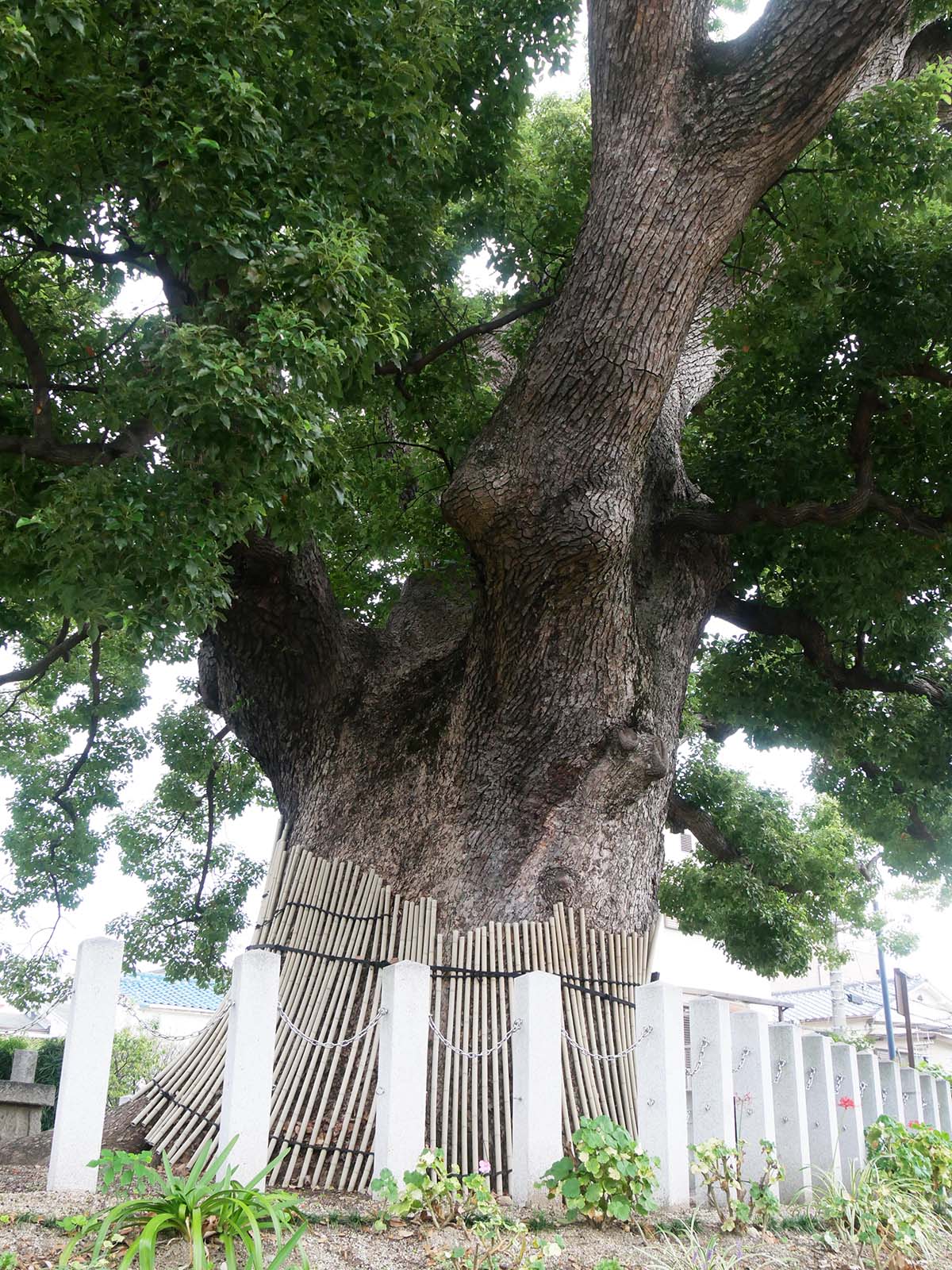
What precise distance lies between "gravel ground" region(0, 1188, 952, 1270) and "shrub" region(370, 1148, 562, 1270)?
7 cm

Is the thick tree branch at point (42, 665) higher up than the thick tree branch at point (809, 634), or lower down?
lower down

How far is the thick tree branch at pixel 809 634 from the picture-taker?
9578 millimetres

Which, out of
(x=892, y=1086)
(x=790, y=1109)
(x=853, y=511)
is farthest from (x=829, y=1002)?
(x=790, y=1109)

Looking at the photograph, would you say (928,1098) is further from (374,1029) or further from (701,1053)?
(374,1029)

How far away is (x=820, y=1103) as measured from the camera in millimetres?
5816

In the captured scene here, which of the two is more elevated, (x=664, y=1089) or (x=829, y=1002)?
(x=829, y=1002)

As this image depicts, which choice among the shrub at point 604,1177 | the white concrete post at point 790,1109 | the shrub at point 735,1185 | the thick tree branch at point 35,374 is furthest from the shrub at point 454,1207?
the thick tree branch at point 35,374

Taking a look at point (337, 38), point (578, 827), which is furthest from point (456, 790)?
point (337, 38)

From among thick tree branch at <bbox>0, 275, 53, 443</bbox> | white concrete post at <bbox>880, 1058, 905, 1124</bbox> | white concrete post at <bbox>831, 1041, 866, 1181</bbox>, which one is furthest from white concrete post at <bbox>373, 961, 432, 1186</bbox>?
white concrete post at <bbox>880, 1058, 905, 1124</bbox>

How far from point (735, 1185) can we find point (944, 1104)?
→ 5306 millimetres

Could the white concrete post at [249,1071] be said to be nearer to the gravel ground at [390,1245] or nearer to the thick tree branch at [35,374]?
the gravel ground at [390,1245]

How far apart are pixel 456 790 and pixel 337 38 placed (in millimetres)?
4841

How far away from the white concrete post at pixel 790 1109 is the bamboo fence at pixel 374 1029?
2.67 ft

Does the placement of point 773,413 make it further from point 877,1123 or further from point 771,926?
point 771,926
